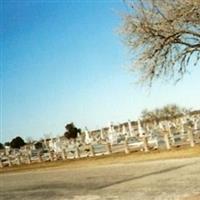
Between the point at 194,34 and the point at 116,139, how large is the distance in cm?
3237

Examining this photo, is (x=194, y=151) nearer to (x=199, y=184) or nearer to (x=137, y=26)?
(x=137, y=26)

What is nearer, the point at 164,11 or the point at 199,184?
the point at 199,184

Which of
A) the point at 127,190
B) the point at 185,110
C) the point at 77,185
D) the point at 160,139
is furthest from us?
the point at 185,110

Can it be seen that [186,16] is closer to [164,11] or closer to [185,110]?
[164,11]

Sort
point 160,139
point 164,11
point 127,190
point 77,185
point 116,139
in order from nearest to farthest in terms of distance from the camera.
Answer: point 127,190, point 77,185, point 164,11, point 160,139, point 116,139

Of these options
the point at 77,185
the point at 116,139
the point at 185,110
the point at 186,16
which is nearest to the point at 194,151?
the point at 186,16

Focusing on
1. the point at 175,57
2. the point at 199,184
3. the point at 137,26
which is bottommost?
the point at 199,184

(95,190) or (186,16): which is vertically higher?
(186,16)

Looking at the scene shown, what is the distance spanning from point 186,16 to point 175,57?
143 inches

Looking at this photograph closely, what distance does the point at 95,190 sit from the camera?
1681 centimetres

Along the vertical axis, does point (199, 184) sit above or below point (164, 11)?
below

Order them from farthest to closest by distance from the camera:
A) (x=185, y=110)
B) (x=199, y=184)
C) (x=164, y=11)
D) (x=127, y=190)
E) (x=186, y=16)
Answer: (x=185, y=110) < (x=164, y=11) < (x=186, y=16) < (x=127, y=190) < (x=199, y=184)

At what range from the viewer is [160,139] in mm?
36875

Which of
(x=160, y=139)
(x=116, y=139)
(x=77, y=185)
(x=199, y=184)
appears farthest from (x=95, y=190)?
(x=116, y=139)
